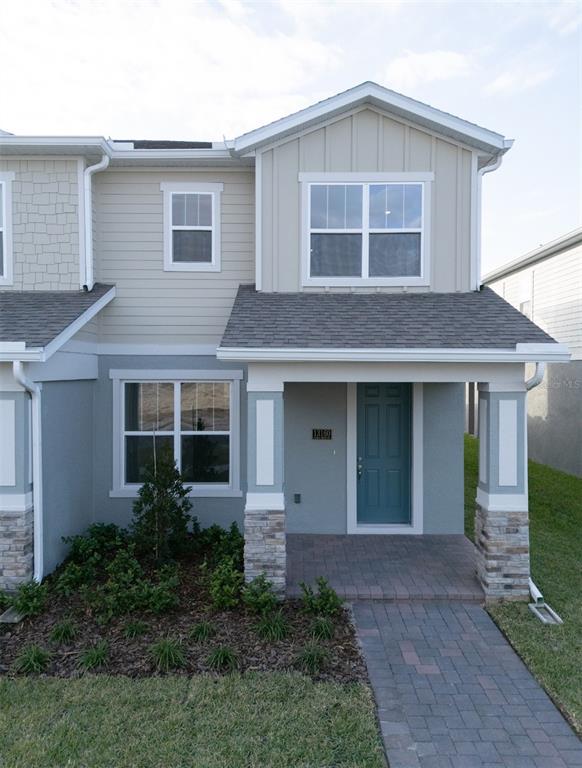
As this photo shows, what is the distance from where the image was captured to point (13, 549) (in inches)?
258

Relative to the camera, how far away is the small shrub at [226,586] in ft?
19.8

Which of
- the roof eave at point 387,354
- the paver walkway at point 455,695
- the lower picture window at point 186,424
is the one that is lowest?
the paver walkway at point 455,695

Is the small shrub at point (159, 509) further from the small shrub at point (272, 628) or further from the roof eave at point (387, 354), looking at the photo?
the small shrub at point (272, 628)

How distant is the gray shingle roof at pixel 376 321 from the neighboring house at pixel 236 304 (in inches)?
1.7

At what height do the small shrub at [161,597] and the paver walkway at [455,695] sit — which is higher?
the small shrub at [161,597]

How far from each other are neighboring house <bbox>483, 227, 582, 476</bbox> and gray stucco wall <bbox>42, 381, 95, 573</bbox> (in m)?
12.0

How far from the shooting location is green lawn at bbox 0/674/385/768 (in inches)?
149

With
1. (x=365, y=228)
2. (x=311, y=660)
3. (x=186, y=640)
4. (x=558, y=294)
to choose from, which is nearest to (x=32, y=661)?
(x=186, y=640)

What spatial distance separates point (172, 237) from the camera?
8.57m

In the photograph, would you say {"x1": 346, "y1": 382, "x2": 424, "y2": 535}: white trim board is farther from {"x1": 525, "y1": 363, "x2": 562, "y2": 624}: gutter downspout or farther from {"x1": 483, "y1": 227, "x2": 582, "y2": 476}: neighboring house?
{"x1": 483, "y1": 227, "x2": 582, "y2": 476}: neighboring house

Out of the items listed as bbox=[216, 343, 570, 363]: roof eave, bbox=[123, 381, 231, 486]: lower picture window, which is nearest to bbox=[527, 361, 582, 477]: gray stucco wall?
bbox=[216, 343, 570, 363]: roof eave

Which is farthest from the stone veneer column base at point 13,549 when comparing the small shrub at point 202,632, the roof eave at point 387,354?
the roof eave at point 387,354

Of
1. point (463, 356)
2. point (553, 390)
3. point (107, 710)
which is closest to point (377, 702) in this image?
point (107, 710)

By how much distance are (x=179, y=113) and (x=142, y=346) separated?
6.49m
